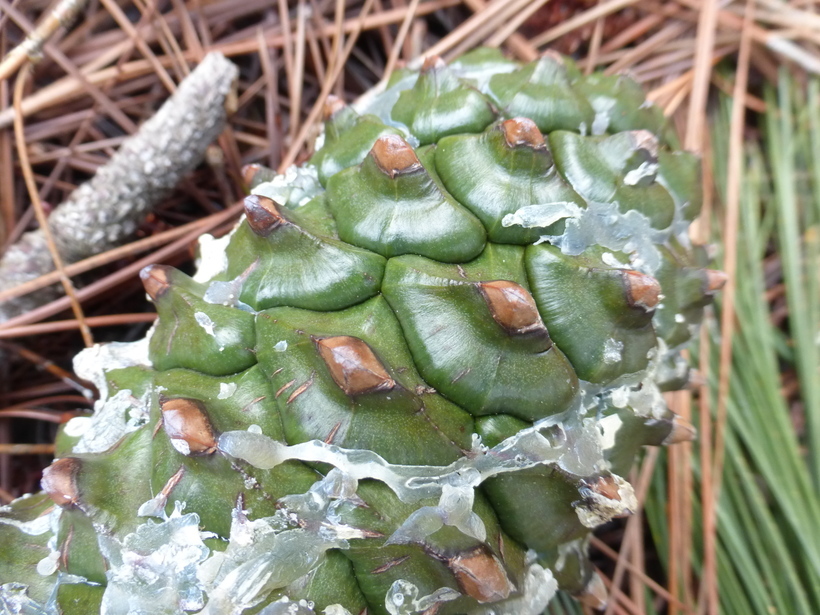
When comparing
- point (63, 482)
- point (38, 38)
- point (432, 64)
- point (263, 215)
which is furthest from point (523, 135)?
point (38, 38)

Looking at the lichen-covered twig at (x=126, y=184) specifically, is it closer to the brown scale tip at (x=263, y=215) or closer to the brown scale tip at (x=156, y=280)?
the brown scale tip at (x=156, y=280)

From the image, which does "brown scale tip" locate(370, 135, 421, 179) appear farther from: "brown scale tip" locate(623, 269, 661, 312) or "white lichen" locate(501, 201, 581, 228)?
"brown scale tip" locate(623, 269, 661, 312)

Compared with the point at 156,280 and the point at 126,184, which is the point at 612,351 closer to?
the point at 156,280

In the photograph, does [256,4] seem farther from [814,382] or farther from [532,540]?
[814,382]

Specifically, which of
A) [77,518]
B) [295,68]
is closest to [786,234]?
[295,68]

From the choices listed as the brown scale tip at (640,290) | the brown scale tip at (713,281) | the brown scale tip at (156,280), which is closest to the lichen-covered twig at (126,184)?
the brown scale tip at (156,280)
